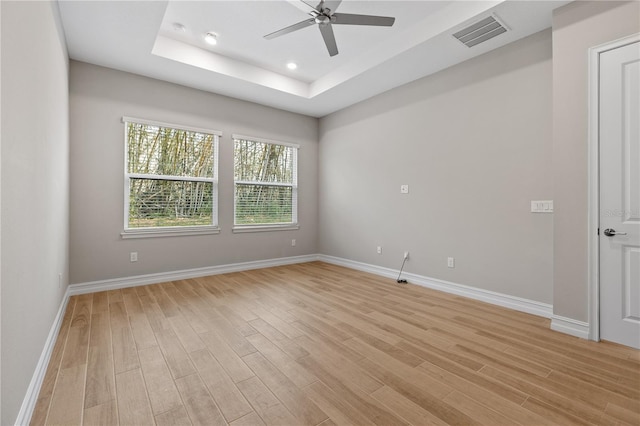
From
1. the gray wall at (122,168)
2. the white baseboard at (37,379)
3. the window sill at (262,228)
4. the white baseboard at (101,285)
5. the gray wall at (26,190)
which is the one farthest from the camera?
the window sill at (262,228)

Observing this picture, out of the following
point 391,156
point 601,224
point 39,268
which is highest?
point 391,156

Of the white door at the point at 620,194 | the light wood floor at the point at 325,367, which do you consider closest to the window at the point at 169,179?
the light wood floor at the point at 325,367

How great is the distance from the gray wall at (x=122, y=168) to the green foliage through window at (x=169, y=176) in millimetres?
139

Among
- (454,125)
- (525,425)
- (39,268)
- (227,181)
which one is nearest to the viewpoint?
(525,425)

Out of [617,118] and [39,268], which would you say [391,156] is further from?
[39,268]

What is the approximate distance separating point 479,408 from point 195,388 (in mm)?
1655

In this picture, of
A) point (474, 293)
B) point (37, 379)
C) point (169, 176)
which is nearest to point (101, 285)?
point (169, 176)

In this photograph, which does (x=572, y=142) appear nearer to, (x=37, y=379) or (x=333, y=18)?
(x=333, y=18)

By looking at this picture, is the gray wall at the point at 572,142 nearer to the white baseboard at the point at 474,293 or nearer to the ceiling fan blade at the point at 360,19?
the white baseboard at the point at 474,293

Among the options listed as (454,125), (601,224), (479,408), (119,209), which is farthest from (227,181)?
(601,224)

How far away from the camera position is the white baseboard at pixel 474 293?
9.75 feet

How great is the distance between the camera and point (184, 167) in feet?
14.4

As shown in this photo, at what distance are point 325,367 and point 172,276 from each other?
3.16 metres

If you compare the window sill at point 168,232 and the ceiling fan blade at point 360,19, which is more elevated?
the ceiling fan blade at point 360,19
